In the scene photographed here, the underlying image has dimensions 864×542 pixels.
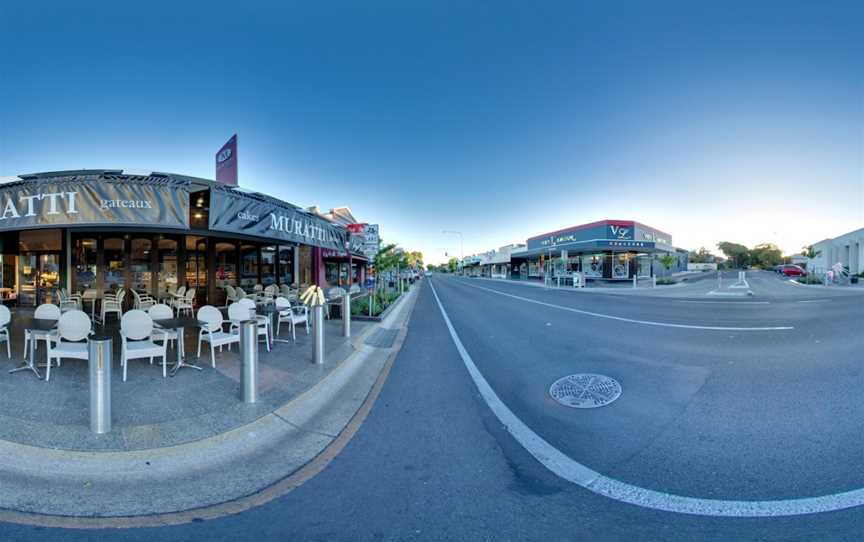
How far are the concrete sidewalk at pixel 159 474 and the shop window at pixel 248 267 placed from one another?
40.5 feet

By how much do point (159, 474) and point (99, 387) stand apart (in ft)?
4.40

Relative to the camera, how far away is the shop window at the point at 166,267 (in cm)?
1266

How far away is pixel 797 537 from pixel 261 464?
13.8 feet

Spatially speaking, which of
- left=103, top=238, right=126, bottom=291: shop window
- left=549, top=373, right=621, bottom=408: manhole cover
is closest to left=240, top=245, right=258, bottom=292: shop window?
left=103, top=238, right=126, bottom=291: shop window

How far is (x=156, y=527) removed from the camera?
2.68 metres

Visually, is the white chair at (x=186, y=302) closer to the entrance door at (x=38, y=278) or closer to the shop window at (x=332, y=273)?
the entrance door at (x=38, y=278)

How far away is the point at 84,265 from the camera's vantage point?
12023mm

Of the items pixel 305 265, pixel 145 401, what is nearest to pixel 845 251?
pixel 305 265

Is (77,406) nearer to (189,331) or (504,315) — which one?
(189,331)

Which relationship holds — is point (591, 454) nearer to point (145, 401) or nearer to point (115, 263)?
point (145, 401)

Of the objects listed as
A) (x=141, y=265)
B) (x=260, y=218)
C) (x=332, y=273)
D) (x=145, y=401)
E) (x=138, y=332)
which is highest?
(x=260, y=218)

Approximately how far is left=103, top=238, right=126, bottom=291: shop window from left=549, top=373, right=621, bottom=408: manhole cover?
46.2 ft

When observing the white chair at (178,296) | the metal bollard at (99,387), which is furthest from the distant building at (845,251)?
the metal bollard at (99,387)

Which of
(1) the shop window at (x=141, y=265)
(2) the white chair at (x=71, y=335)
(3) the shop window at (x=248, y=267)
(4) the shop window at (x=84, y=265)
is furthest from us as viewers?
(3) the shop window at (x=248, y=267)
